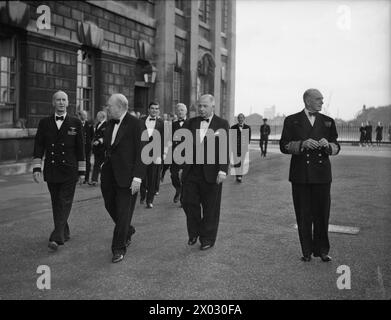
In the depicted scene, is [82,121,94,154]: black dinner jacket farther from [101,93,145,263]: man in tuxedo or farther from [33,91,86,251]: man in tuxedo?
[101,93,145,263]: man in tuxedo

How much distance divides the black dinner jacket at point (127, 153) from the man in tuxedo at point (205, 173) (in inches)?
35.8

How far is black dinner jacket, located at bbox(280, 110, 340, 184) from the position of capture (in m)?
5.63

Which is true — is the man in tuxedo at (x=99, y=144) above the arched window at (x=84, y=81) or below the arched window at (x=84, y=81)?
below

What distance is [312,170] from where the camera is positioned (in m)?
5.63

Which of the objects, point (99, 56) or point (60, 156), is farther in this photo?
point (99, 56)

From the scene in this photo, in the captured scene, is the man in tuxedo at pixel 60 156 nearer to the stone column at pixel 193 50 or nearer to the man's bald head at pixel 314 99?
the man's bald head at pixel 314 99

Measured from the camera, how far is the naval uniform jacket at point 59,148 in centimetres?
630

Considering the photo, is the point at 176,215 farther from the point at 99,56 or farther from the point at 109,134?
the point at 99,56

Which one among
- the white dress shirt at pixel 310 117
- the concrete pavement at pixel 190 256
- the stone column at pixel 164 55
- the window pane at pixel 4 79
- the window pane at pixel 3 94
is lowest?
the concrete pavement at pixel 190 256

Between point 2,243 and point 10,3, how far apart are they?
882cm

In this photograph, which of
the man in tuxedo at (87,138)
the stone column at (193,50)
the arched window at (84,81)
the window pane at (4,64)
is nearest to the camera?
the man in tuxedo at (87,138)

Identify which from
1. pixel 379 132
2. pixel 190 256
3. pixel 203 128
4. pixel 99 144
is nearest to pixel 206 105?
pixel 203 128

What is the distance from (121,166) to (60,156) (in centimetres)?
109

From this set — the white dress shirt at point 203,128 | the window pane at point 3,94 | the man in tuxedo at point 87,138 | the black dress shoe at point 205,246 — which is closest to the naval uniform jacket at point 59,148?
the white dress shirt at point 203,128
